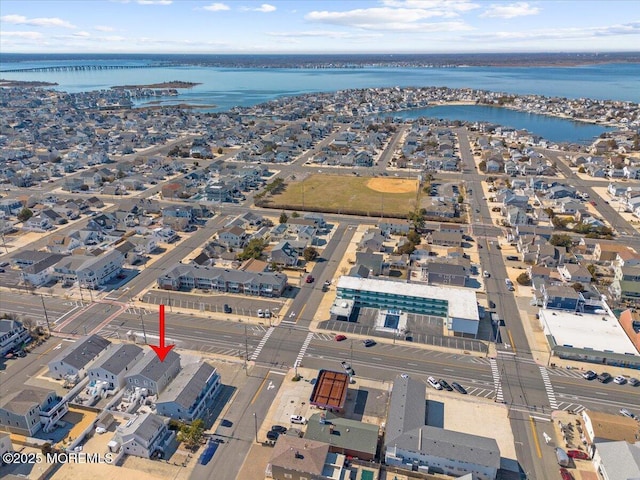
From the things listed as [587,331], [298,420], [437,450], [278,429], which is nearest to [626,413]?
[587,331]

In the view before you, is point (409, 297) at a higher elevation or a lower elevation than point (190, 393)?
higher

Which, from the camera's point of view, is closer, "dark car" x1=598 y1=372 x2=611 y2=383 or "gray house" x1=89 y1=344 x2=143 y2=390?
"gray house" x1=89 y1=344 x2=143 y2=390

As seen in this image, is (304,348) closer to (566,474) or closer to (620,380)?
(566,474)

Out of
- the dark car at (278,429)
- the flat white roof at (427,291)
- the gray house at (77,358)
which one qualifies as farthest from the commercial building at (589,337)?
the gray house at (77,358)

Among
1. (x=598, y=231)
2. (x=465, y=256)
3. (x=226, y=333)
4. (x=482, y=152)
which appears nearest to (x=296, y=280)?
(x=226, y=333)

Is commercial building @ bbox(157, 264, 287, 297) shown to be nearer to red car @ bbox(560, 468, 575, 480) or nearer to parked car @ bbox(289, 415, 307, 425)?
parked car @ bbox(289, 415, 307, 425)

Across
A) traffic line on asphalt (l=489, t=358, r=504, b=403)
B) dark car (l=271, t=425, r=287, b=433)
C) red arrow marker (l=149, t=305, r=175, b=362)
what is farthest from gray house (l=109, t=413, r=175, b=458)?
traffic line on asphalt (l=489, t=358, r=504, b=403)

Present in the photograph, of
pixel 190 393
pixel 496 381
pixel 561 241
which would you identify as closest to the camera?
pixel 190 393

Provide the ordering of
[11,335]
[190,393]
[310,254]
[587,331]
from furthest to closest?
[310,254], [587,331], [11,335], [190,393]
